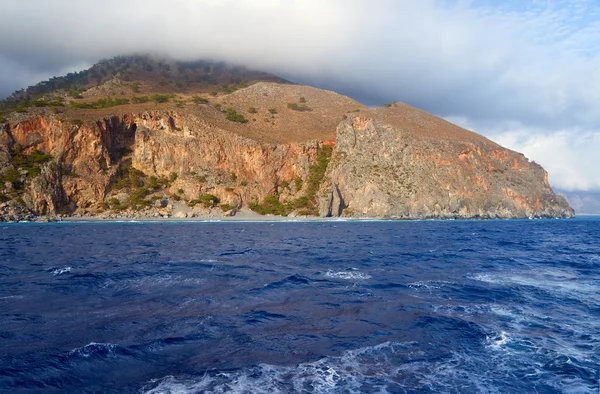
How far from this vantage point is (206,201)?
8744 cm

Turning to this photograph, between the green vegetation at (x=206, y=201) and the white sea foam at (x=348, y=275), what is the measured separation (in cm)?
7291

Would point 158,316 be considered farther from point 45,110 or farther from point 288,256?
point 45,110

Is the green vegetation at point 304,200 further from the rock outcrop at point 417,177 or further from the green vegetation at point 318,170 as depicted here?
the rock outcrop at point 417,177

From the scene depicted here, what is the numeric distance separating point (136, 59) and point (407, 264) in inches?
6908

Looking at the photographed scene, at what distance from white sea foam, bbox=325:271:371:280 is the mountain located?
2771 inches

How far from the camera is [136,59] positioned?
547 feet

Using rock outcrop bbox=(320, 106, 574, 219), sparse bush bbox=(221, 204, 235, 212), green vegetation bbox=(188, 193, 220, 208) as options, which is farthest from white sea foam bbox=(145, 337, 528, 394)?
green vegetation bbox=(188, 193, 220, 208)

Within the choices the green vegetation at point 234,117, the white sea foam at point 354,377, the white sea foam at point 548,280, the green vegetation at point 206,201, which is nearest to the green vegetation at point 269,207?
the green vegetation at point 206,201

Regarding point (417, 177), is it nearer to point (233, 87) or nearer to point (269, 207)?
point (269, 207)

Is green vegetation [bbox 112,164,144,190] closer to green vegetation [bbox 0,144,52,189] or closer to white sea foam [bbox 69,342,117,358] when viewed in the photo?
green vegetation [bbox 0,144,52,189]

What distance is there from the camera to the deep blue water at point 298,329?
277 inches

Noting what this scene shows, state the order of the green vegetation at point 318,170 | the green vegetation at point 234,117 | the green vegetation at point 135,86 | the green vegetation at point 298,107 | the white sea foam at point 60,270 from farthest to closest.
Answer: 1. the green vegetation at point 135,86
2. the green vegetation at point 298,107
3. the green vegetation at point 234,117
4. the green vegetation at point 318,170
5. the white sea foam at point 60,270

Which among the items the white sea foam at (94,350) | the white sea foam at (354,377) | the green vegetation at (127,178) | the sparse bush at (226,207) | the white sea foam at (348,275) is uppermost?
the green vegetation at (127,178)

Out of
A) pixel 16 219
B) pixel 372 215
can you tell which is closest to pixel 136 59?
pixel 16 219
